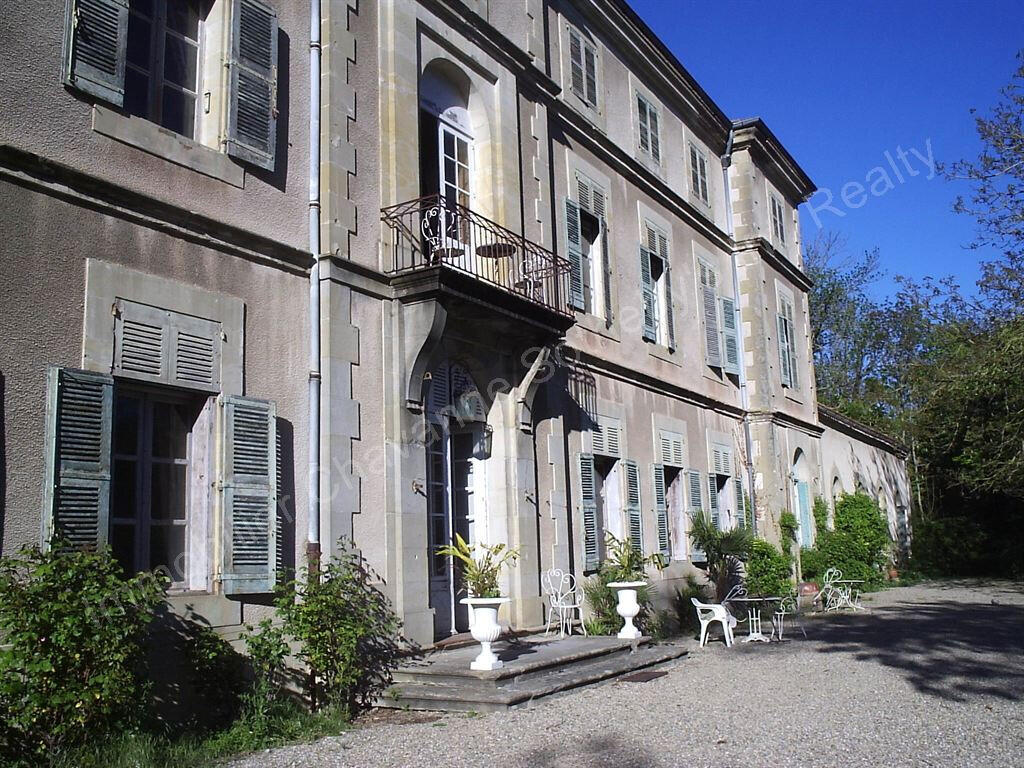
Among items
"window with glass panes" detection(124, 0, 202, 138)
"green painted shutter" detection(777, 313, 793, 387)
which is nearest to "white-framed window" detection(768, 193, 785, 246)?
"green painted shutter" detection(777, 313, 793, 387)

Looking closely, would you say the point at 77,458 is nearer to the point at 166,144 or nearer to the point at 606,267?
the point at 166,144

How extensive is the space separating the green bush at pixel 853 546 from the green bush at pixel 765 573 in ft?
10.3

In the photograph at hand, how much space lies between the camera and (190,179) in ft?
23.4

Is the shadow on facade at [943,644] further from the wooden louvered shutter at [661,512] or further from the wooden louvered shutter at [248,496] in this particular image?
the wooden louvered shutter at [248,496]

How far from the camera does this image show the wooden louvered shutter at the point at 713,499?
15.8m

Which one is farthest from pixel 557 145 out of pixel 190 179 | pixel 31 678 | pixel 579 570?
pixel 31 678

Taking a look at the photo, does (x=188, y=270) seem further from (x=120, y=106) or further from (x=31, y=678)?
(x=31, y=678)

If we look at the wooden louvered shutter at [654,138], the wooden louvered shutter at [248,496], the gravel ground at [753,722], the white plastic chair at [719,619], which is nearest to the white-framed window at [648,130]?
the wooden louvered shutter at [654,138]

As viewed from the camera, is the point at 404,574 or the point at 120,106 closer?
the point at 120,106

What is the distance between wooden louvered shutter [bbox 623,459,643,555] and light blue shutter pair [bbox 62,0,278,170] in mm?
7085

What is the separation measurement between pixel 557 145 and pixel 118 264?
7.39 meters

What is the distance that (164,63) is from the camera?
7348 mm

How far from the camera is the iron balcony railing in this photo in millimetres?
8953

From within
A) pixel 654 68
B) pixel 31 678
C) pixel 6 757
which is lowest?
pixel 6 757
